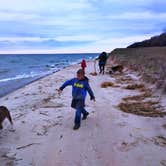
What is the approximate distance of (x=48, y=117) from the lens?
9.62 m

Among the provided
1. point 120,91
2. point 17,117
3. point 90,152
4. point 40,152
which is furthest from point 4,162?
point 120,91

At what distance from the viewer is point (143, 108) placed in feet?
34.4

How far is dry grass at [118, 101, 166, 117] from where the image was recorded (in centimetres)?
968

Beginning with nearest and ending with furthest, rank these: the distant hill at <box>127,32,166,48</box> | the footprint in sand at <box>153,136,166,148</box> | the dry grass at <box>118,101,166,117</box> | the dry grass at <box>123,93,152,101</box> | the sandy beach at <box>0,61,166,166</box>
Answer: the sandy beach at <box>0,61,166,166</box> → the footprint in sand at <box>153,136,166,148</box> → the dry grass at <box>118,101,166,117</box> → the dry grass at <box>123,93,152,101</box> → the distant hill at <box>127,32,166,48</box>

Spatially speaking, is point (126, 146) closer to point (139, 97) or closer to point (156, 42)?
point (139, 97)

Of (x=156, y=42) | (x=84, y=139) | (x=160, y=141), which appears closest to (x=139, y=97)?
(x=160, y=141)

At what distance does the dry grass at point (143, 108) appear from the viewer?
31.8 feet

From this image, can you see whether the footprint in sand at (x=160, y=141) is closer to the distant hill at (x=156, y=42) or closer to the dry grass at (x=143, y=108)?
the dry grass at (x=143, y=108)

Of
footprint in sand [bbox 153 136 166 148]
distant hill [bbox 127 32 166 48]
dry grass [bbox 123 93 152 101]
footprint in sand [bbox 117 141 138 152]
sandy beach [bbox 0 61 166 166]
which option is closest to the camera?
sandy beach [bbox 0 61 166 166]

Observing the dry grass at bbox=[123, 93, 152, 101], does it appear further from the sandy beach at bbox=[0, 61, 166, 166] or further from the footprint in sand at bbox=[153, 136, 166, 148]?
the footprint in sand at bbox=[153, 136, 166, 148]

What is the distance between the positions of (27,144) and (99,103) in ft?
15.9

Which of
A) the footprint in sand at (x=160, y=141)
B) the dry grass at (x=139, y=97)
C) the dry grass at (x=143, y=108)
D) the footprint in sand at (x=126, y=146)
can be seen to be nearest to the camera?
the footprint in sand at (x=126, y=146)

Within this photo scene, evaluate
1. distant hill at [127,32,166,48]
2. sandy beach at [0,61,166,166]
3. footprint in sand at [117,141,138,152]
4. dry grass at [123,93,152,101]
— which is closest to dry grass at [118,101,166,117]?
sandy beach at [0,61,166,166]

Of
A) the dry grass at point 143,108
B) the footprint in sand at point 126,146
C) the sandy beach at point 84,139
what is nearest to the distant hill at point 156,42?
the dry grass at point 143,108
